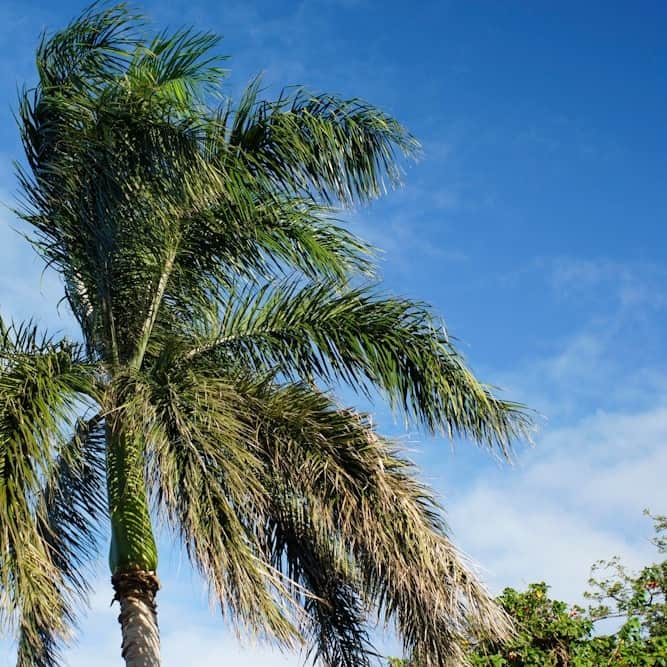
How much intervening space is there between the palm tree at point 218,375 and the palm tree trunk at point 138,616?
0.02 metres

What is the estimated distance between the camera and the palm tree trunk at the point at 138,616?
23.4 feet

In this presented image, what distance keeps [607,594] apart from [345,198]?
29.4 feet

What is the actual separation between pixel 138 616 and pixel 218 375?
200cm

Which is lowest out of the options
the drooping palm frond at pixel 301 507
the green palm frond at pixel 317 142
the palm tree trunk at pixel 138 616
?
the palm tree trunk at pixel 138 616

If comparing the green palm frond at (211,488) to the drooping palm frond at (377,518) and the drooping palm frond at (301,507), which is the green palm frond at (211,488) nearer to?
the drooping palm frond at (301,507)

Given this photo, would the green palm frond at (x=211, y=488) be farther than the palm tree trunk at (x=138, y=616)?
No

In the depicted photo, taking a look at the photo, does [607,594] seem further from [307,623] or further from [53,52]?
[53,52]

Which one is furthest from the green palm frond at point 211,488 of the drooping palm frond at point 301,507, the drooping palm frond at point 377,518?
the drooping palm frond at point 377,518

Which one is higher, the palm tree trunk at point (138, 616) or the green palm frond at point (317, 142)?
the green palm frond at point (317, 142)

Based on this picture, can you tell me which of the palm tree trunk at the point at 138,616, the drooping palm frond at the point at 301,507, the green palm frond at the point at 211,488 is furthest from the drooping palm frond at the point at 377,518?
the palm tree trunk at the point at 138,616

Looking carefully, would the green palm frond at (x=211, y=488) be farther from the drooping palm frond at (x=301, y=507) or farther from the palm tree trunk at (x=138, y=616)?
the palm tree trunk at (x=138, y=616)

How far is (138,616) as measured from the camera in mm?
7223

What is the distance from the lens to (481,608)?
308 inches

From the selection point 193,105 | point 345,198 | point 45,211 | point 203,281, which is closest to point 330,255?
point 345,198
